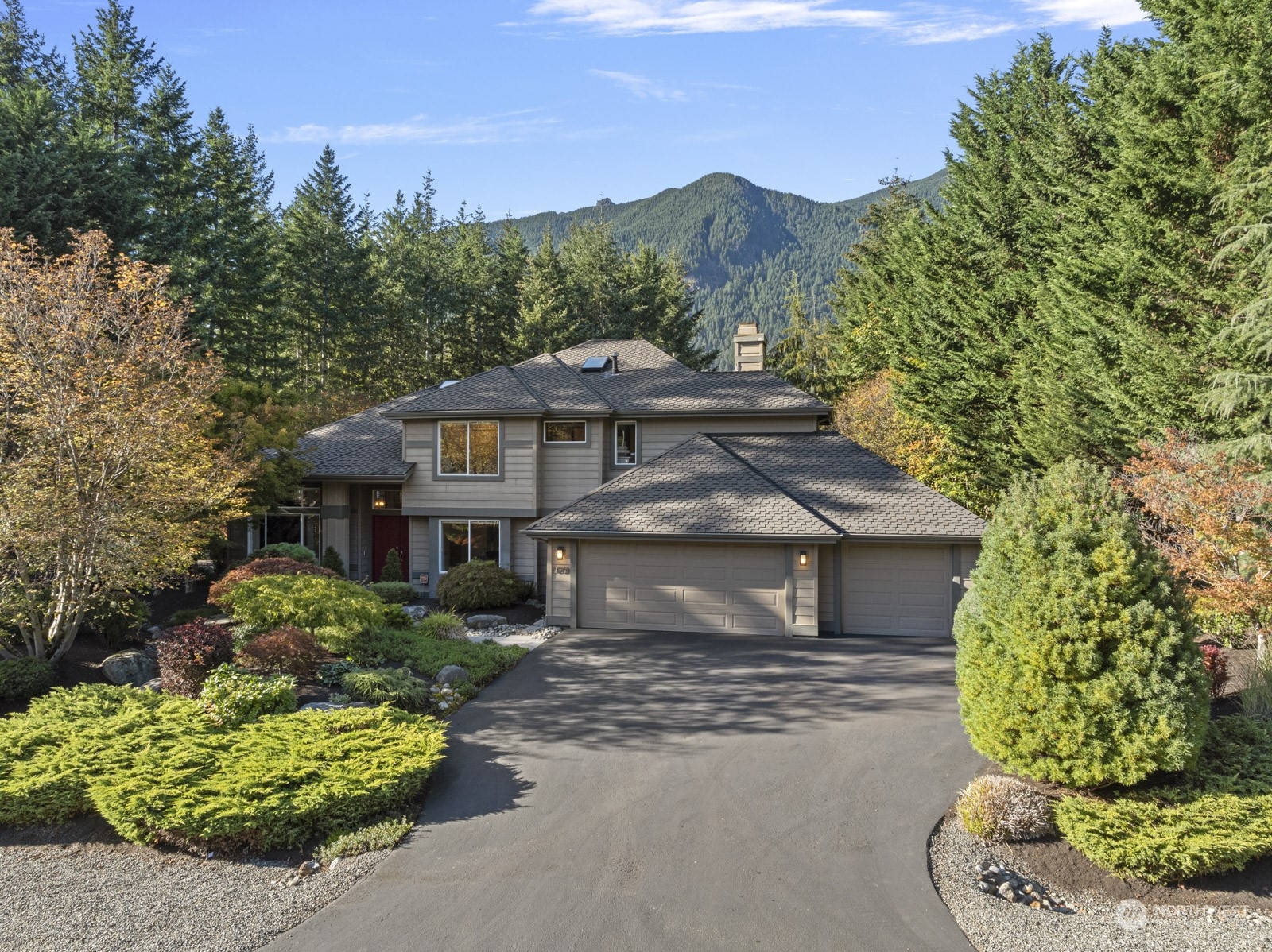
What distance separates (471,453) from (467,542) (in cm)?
235

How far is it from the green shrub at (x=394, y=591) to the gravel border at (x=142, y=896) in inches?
454

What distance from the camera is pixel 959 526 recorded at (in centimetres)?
1658

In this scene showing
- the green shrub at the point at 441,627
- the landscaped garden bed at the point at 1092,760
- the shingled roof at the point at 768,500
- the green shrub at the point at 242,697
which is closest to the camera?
the landscaped garden bed at the point at 1092,760

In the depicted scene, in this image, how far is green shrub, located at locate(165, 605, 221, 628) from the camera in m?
17.0

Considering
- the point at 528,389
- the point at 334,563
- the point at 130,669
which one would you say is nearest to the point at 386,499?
the point at 334,563

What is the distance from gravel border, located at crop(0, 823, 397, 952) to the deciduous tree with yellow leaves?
519cm

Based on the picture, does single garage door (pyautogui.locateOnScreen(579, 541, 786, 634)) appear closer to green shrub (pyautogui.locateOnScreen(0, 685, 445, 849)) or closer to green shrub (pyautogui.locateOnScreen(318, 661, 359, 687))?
green shrub (pyautogui.locateOnScreen(318, 661, 359, 687))

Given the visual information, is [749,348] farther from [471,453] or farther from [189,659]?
[189,659]

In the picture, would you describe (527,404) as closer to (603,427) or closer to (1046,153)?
(603,427)

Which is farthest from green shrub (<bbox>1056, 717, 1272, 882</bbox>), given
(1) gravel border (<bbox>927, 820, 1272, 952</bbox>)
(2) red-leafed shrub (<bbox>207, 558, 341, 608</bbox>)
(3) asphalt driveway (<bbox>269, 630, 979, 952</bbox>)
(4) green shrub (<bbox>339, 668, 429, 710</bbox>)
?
(2) red-leafed shrub (<bbox>207, 558, 341, 608</bbox>)

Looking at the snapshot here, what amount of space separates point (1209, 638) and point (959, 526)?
4.44 meters

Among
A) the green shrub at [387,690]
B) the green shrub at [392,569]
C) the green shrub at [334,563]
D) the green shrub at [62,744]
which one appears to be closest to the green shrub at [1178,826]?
the green shrub at [387,690]

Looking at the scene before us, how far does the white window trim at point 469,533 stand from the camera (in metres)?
21.8

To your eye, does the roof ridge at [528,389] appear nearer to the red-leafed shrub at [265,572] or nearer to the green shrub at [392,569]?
the green shrub at [392,569]
